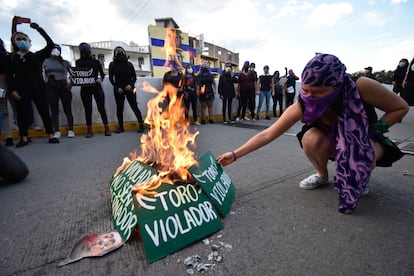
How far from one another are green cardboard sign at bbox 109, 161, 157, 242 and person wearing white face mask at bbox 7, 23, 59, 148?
373 cm

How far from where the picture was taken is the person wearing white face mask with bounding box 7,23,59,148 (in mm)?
4512

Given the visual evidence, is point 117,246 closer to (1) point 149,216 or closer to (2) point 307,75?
(1) point 149,216

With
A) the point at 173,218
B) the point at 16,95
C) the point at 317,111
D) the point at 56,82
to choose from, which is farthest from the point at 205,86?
the point at 173,218

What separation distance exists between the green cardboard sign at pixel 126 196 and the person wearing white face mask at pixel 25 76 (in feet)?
12.2

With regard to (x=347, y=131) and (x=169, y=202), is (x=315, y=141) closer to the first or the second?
(x=347, y=131)

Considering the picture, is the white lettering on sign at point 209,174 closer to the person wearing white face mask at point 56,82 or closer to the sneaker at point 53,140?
the sneaker at point 53,140

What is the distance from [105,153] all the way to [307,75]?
3.63 m

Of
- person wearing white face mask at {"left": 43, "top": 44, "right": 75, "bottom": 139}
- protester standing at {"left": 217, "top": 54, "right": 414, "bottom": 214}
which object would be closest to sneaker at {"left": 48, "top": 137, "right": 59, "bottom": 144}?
person wearing white face mask at {"left": 43, "top": 44, "right": 75, "bottom": 139}

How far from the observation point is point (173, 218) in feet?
5.20

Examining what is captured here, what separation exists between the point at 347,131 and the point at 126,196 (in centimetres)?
184

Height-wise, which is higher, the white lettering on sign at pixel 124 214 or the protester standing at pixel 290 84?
the protester standing at pixel 290 84

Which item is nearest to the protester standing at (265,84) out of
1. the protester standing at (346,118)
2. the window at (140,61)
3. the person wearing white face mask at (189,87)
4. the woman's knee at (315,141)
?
the person wearing white face mask at (189,87)

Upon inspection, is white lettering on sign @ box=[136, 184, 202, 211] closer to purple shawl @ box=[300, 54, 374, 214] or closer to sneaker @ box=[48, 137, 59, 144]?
purple shawl @ box=[300, 54, 374, 214]

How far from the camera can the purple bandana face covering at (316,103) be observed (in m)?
1.71
